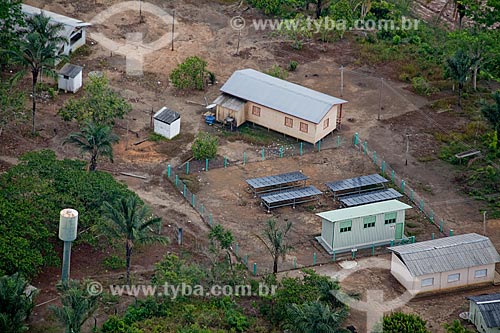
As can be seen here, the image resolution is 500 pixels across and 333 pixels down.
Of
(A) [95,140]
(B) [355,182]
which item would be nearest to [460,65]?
(B) [355,182]

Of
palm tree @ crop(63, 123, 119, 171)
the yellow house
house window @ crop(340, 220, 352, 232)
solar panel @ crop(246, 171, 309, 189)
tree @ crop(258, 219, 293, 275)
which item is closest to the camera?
tree @ crop(258, 219, 293, 275)

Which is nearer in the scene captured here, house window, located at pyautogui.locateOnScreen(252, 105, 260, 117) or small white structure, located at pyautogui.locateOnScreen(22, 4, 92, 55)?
house window, located at pyautogui.locateOnScreen(252, 105, 260, 117)

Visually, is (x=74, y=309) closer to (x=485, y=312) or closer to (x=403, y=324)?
(x=403, y=324)

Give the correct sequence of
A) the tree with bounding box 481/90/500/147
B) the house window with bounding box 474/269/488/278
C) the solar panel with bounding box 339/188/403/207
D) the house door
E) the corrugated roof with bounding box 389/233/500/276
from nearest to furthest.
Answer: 1. the corrugated roof with bounding box 389/233/500/276
2. the house window with bounding box 474/269/488/278
3. the house door
4. the solar panel with bounding box 339/188/403/207
5. the tree with bounding box 481/90/500/147

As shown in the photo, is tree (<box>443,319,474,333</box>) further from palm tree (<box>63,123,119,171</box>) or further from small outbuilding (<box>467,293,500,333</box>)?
palm tree (<box>63,123,119,171</box>)

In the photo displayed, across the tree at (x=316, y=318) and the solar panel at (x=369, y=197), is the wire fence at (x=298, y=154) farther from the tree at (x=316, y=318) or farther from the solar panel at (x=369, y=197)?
the tree at (x=316, y=318)

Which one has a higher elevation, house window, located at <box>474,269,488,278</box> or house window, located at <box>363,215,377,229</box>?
house window, located at <box>363,215,377,229</box>

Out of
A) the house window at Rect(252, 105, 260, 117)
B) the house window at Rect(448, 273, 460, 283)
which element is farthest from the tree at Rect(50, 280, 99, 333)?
the house window at Rect(252, 105, 260, 117)
